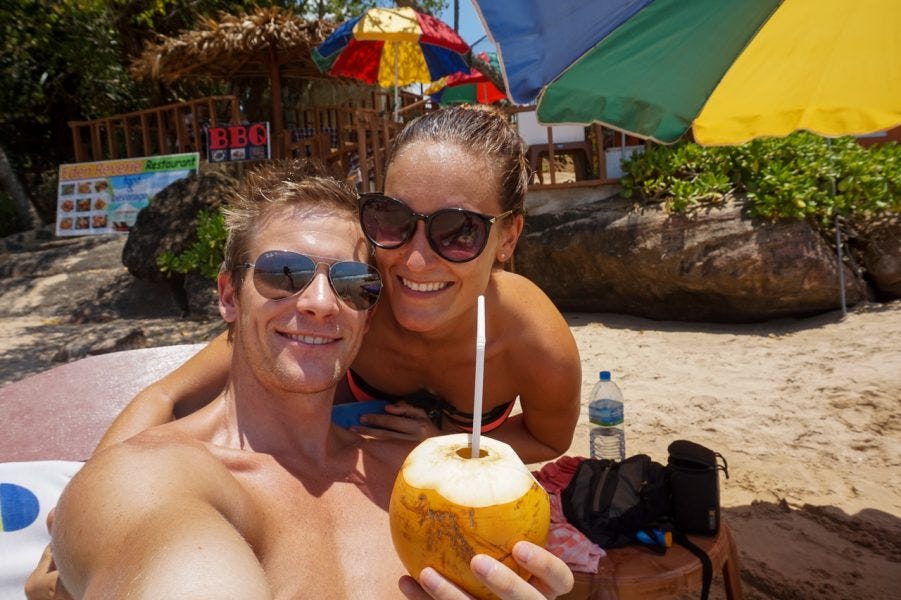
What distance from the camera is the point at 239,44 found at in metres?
9.91

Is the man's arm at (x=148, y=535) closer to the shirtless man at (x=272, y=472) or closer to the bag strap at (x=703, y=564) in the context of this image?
the shirtless man at (x=272, y=472)

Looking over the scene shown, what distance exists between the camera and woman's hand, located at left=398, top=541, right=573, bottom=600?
3.37ft

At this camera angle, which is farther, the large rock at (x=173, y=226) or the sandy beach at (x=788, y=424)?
the large rock at (x=173, y=226)

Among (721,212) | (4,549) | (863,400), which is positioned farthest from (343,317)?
(721,212)

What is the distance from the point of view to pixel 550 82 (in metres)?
2.31

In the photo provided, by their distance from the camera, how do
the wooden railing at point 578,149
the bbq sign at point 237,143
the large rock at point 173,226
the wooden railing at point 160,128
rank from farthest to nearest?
the wooden railing at point 160,128, the bbq sign at point 237,143, the large rock at point 173,226, the wooden railing at point 578,149

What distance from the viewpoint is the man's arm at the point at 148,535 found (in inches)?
34.3

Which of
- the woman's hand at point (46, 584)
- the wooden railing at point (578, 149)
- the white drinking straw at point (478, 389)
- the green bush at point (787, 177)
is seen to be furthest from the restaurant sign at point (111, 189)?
the white drinking straw at point (478, 389)

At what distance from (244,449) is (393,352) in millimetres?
701

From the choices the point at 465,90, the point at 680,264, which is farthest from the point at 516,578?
the point at 465,90

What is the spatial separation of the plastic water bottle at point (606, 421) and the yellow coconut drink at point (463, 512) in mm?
2358

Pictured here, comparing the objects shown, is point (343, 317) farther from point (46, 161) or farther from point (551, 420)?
point (46, 161)

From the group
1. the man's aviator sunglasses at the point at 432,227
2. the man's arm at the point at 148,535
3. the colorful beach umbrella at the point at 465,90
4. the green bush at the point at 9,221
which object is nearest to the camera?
Answer: the man's arm at the point at 148,535

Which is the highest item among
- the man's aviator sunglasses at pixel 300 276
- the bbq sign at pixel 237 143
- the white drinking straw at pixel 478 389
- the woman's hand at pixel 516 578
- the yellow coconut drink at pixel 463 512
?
the bbq sign at pixel 237 143
